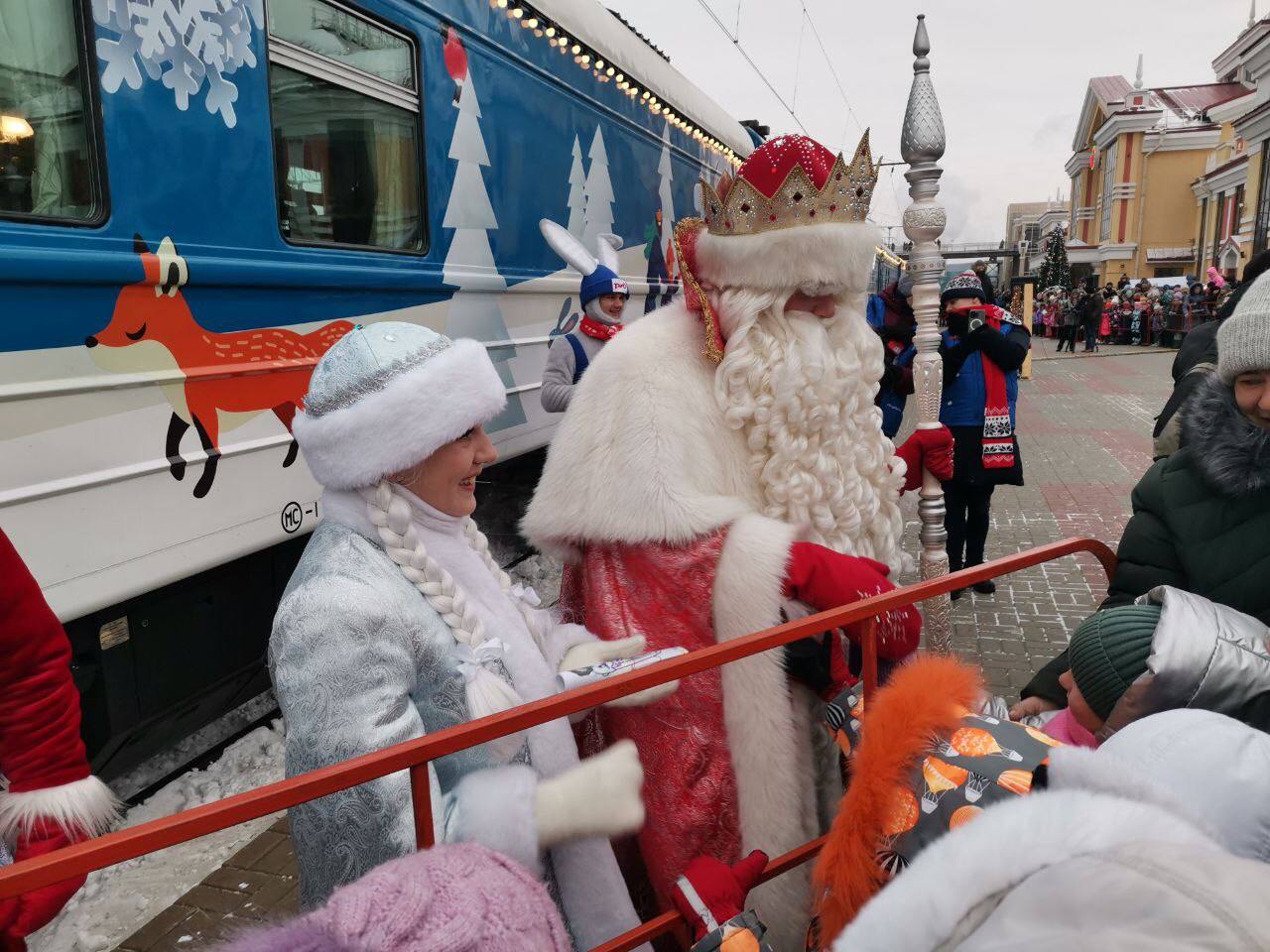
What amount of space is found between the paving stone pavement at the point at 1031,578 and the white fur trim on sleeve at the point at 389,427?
0.71m

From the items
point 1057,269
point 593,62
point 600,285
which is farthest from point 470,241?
point 1057,269

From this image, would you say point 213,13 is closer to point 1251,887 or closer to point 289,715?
point 289,715

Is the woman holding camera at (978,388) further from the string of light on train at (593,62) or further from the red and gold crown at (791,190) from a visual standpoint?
the red and gold crown at (791,190)

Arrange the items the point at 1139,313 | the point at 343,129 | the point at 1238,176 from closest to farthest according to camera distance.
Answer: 1. the point at 343,129
2. the point at 1139,313
3. the point at 1238,176

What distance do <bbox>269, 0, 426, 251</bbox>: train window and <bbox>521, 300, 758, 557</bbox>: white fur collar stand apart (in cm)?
199

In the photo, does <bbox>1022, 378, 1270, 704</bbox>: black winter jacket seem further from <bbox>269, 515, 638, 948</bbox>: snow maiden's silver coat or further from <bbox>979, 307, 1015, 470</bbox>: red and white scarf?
<bbox>979, 307, 1015, 470</bbox>: red and white scarf

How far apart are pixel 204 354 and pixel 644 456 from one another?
1857 mm

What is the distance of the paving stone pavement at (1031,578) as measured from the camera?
8.18 feet

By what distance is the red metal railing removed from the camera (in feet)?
2.77

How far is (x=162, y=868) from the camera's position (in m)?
2.70

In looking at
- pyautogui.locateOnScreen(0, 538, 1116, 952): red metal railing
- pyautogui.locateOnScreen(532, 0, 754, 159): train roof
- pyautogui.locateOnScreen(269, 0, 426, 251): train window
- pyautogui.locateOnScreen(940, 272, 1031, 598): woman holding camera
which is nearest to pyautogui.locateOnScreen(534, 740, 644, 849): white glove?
pyautogui.locateOnScreen(0, 538, 1116, 952): red metal railing

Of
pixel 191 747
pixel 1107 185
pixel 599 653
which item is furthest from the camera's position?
A: pixel 1107 185

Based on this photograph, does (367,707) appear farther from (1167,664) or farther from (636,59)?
(636,59)

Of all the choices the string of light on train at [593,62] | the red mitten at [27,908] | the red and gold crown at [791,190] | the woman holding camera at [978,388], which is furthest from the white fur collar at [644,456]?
the string of light on train at [593,62]
